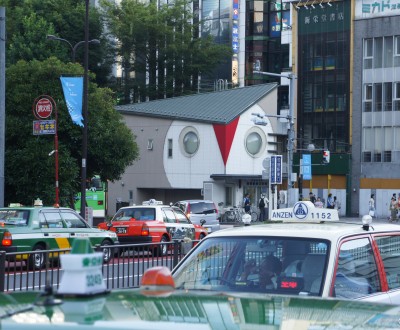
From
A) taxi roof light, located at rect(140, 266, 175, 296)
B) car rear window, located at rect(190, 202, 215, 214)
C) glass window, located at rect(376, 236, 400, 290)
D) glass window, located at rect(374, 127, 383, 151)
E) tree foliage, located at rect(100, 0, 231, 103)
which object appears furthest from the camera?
tree foliage, located at rect(100, 0, 231, 103)

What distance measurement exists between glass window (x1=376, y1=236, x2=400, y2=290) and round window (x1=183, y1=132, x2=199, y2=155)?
172 ft

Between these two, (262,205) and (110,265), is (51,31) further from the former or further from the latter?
(110,265)

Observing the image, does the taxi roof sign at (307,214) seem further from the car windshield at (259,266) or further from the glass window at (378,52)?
the glass window at (378,52)

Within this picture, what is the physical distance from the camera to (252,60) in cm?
8619

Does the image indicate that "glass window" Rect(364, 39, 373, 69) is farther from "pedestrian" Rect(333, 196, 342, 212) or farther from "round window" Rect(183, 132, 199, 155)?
"round window" Rect(183, 132, 199, 155)

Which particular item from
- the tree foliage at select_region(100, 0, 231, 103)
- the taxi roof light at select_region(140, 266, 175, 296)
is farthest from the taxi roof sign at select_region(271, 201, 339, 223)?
the tree foliage at select_region(100, 0, 231, 103)

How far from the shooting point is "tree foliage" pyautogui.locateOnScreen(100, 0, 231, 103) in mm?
78188

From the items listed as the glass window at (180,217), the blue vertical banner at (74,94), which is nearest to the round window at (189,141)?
the blue vertical banner at (74,94)

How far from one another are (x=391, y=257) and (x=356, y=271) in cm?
89

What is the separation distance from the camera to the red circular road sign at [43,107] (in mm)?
34000

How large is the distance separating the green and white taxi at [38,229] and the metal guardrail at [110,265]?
7341 millimetres

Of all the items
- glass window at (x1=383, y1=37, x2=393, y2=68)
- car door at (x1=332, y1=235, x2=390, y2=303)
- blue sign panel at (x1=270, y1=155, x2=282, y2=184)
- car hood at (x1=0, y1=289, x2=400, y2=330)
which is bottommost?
car door at (x1=332, y1=235, x2=390, y2=303)

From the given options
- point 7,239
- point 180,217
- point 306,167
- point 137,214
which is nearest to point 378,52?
point 306,167

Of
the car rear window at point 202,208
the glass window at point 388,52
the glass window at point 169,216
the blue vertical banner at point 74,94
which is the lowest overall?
the car rear window at point 202,208
